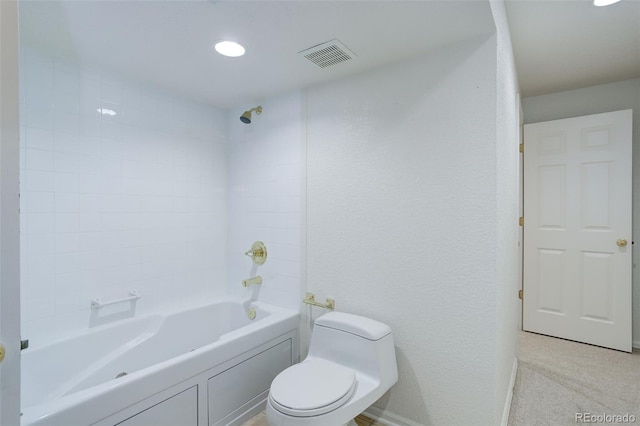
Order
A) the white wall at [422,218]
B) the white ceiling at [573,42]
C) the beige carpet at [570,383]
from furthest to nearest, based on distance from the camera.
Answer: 1. the beige carpet at [570,383]
2. the white ceiling at [573,42]
3. the white wall at [422,218]

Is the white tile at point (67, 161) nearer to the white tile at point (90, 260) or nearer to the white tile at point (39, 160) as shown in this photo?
the white tile at point (39, 160)

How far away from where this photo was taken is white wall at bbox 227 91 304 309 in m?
2.30

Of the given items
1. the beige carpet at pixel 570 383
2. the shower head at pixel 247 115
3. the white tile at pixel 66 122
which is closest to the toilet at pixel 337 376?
the beige carpet at pixel 570 383

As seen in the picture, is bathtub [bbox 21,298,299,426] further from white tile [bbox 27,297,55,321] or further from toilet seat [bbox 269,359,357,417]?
toilet seat [bbox 269,359,357,417]

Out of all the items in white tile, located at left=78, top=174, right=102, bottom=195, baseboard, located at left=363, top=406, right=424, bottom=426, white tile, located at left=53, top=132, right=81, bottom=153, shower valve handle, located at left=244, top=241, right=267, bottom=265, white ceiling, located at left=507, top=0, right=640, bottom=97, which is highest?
white ceiling, located at left=507, top=0, right=640, bottom=97

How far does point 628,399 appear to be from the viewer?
201 cm

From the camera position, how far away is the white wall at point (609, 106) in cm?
269

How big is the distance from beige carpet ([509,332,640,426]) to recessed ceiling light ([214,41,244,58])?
269cm

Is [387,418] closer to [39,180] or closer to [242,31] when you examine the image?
[242,31]

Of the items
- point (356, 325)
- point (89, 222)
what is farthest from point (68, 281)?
point (356, 325)

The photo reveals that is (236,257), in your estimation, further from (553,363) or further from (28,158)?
(553,363)

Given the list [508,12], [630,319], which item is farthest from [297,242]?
[630,319]

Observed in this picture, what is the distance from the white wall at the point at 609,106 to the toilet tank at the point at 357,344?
2.62 m

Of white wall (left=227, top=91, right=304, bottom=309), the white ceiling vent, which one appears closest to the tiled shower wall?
white wall (left=227, top=91, right=304, bottom=309)
